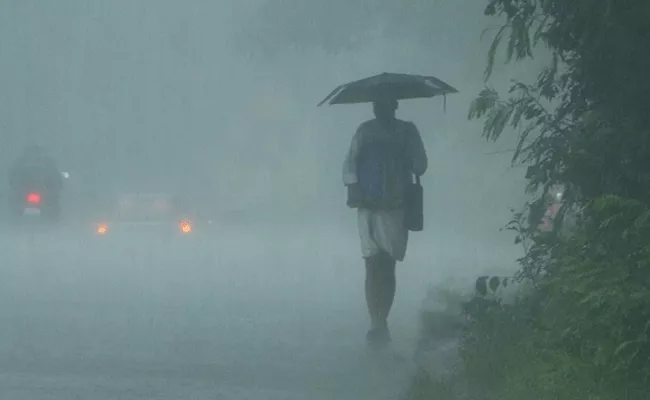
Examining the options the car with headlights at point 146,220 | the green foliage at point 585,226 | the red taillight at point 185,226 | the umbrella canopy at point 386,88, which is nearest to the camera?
A: the green foliage at point 585,226

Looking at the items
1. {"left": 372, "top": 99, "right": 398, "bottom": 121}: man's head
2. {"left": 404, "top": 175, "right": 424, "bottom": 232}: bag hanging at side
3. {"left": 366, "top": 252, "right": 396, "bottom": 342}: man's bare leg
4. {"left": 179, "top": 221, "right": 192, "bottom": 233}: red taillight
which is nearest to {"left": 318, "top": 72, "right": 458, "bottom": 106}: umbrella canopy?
{"left": 372, "top": 99, "right": 398, "bottom": 121}: man's head

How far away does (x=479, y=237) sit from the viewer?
121ft

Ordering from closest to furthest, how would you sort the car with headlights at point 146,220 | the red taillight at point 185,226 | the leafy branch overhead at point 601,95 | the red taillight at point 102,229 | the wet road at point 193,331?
1. the leafy branch overhead at point 601,95
2. the wet road at point 193,331
3. the car with headlights at point 146,220
4. the red taillight at point 102,229
5. the red taillight at point 185,226

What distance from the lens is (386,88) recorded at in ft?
40.3

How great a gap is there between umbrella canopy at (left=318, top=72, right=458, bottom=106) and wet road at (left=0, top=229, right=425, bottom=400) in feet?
6.85

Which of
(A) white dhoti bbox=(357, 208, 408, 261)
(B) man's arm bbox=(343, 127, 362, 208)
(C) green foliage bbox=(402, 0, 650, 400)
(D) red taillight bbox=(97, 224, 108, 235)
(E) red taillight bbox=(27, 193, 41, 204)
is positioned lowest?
(C) green foliage bbox=(402, 0, 650, 400)

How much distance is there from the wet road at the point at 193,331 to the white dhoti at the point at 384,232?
792 mm

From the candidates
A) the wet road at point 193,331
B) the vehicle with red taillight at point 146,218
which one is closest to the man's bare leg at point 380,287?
the wet road at point 193,331

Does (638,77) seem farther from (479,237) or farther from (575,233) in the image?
(479,237)

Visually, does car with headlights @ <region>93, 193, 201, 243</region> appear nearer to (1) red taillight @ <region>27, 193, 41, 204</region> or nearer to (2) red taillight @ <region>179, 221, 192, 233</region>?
(2) red taillight @ <region>179, 221, 192, 233</region>

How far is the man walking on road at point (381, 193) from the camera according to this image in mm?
11828

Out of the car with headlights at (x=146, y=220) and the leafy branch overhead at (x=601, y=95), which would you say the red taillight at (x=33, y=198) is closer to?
the car with headlights at (x=146, y=220)

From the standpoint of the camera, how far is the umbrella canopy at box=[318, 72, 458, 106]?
1220 cm

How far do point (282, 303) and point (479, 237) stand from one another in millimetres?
21741
